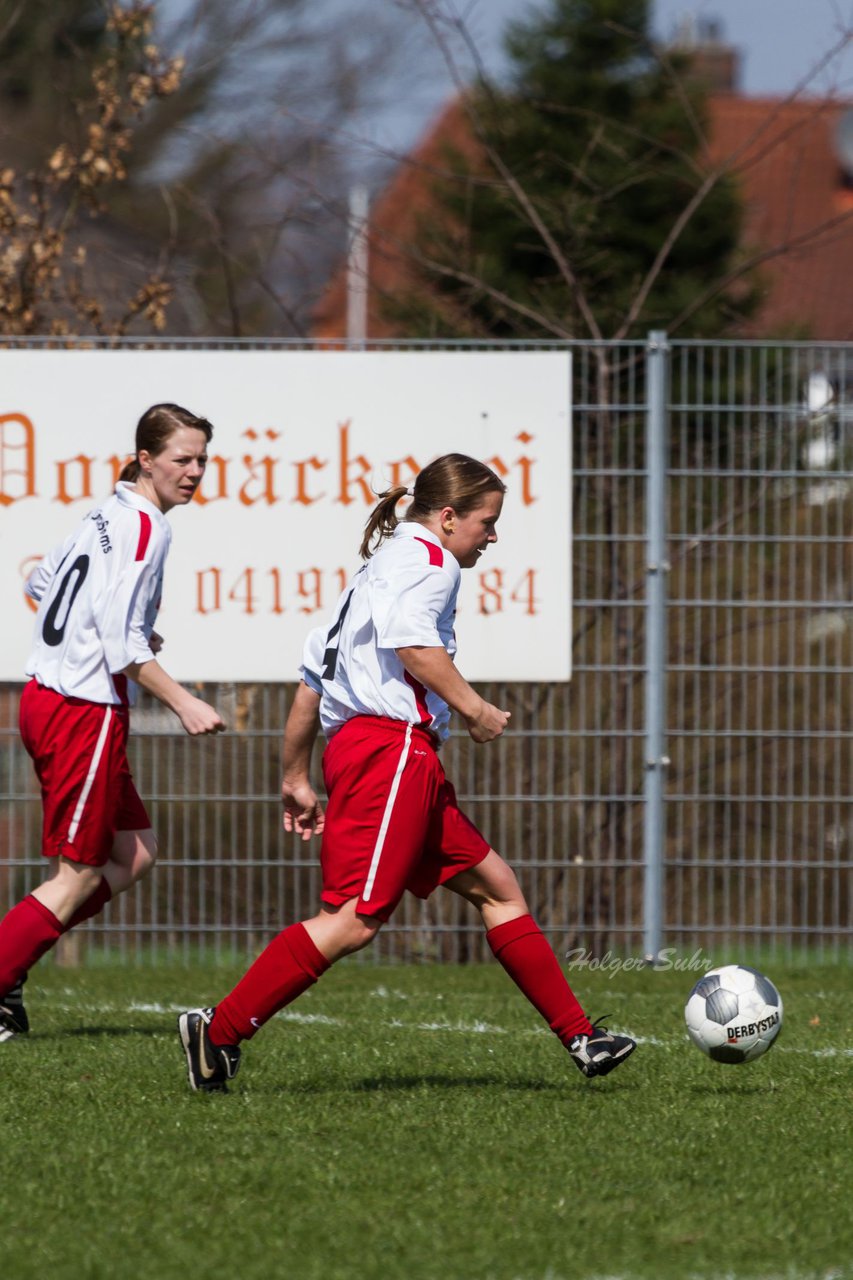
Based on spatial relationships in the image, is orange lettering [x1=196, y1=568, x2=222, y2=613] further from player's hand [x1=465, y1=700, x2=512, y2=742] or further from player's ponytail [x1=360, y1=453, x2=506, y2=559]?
player's hand [x1=465, y1=700, x2=512, y2=742]

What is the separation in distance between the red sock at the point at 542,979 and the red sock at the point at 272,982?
1.89ft

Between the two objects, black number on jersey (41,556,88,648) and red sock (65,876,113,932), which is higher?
black number on jersey (41,556,88,648)

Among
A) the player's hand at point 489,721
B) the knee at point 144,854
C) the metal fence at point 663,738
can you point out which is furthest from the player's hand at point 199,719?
the metal fence at point 663,738

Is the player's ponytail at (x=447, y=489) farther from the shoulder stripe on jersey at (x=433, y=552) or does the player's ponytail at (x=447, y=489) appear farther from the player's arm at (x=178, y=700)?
the player's arm at (x=178, y=700)

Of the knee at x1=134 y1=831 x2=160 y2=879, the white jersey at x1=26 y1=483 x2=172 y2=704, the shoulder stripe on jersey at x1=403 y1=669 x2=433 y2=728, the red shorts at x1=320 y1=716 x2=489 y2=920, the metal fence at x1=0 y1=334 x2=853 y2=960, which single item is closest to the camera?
the red shorts at x1=320 y1=716 x2=489 y2=920

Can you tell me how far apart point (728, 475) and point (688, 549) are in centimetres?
39

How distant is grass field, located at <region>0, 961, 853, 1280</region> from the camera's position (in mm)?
3318

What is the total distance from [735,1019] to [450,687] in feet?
4.20

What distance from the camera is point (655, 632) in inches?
314

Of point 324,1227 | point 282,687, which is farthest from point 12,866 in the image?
point 324,1227

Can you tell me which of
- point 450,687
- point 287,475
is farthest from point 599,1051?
point 287,475

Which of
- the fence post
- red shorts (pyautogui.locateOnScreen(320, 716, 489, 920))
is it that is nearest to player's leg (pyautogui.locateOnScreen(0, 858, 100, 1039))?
red shorts (pyautogui.locateOnScreen(320, 716, 489, 920))

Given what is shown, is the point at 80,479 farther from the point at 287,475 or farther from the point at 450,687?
the point at 450,687

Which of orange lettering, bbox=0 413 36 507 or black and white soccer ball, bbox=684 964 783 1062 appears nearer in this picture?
black and white soccer ball, bbox=684 964 783 1062
